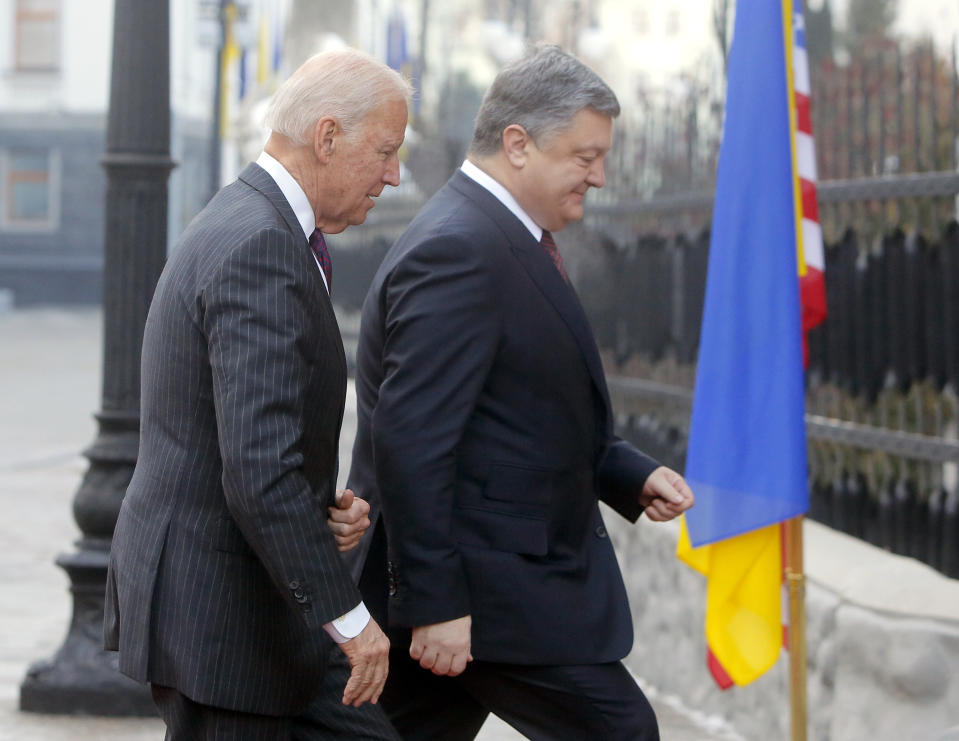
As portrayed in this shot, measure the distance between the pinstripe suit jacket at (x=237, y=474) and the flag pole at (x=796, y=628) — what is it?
177cm

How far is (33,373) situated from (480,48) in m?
11.1

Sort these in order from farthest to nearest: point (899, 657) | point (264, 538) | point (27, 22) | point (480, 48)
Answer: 1. point (27, 22)
2. point (480, 48)
3. point (899, 657)
4. point (264, 538)

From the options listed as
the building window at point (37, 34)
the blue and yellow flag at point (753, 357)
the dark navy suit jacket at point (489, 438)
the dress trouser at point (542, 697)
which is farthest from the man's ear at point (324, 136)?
the building window at point (37, 34)

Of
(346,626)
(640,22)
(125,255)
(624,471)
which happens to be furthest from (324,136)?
(640,22)

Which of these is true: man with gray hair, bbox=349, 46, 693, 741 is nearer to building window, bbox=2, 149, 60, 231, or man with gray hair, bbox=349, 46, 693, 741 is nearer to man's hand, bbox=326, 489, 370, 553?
man's hand, bbox=326, 489, 370, 553

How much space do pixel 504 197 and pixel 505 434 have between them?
473 millimetres

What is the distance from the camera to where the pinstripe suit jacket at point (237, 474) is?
2.59m

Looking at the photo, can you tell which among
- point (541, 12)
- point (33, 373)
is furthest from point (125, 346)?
point (33, 373)

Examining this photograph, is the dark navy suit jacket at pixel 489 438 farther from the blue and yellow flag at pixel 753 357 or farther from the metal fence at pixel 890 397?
the metal fence at pixel 890 397

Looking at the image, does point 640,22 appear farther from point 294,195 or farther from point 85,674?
point 294,195

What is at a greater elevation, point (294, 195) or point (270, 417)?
point (294, 195)

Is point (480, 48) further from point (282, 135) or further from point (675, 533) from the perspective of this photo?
point (282, 135)

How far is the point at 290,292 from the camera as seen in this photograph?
8.70 ft

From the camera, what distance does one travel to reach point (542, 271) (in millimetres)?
3197
